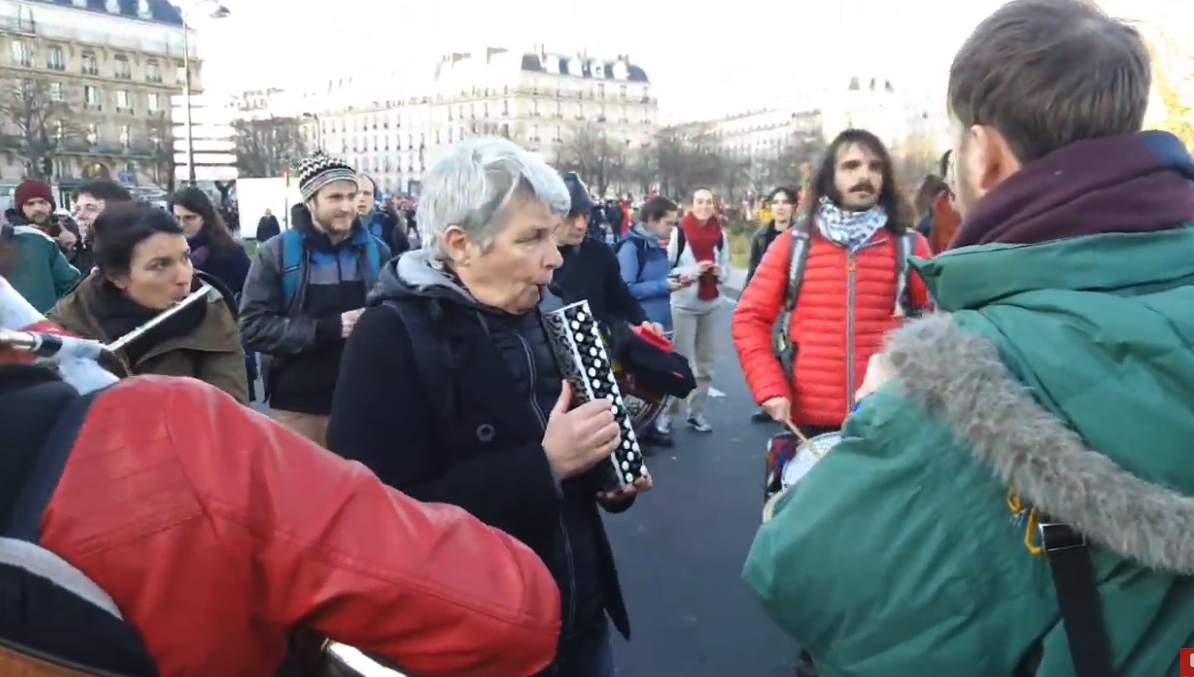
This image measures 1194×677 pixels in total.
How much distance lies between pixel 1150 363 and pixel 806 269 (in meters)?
2.34

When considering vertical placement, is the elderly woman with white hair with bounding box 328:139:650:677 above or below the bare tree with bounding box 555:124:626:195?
below

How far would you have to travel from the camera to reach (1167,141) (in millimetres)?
1199

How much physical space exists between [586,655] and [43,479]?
1.60m

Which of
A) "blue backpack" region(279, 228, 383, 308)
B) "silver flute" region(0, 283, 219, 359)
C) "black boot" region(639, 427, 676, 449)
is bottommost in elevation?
"black boot" region(639, 427, 676, 449)

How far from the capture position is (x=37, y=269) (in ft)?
17.6

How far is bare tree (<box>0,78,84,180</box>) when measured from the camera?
51062 millimetres

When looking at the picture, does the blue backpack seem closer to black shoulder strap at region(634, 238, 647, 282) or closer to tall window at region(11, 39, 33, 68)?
black shoulder strap at region(634, 238, 647, 282)

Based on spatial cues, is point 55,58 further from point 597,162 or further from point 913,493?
point 913,493

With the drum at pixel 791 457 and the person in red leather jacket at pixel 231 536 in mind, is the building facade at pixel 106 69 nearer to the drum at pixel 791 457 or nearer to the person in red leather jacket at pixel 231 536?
the drum at pixel 791 457

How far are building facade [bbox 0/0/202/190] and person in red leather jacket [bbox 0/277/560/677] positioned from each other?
2742 inches

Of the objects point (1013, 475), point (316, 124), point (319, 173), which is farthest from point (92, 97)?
point (1013, 475)

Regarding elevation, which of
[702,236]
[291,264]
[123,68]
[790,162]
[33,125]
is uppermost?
[123,68]

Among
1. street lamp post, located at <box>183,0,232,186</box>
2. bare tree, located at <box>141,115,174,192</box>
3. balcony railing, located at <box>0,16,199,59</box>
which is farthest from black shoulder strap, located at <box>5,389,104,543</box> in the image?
balcony railing, located at <box>0,16,199,59</box>

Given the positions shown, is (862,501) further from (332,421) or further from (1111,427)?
(332,421)
